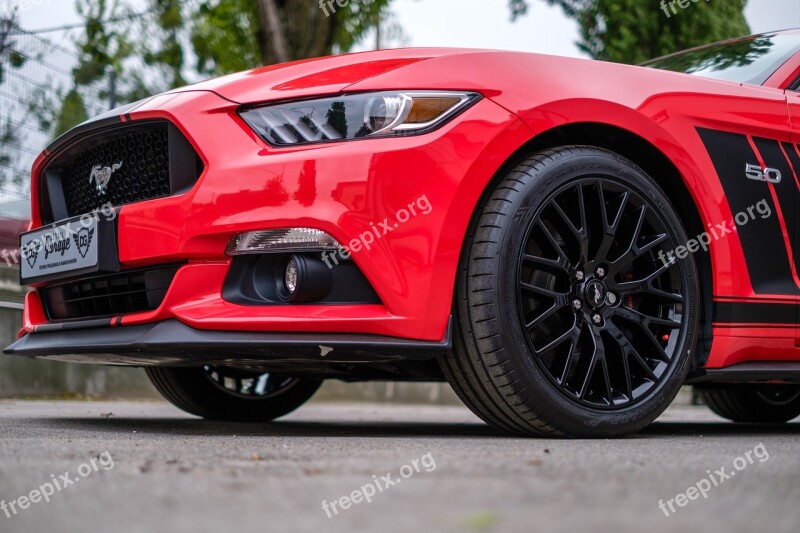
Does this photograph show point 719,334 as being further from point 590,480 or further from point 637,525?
point 637,525

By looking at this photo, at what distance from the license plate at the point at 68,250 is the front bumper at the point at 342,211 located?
250 mm

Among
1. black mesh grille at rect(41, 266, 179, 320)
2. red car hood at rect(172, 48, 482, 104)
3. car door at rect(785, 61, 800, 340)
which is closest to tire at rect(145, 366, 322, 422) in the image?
black mesh grille at rect(41, 266, 179, 320)

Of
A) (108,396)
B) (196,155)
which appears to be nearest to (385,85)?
(196,155)

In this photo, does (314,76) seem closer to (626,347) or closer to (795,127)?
(626,347)

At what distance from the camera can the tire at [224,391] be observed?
427 centimetres

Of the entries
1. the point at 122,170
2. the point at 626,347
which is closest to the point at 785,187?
the point at 626,347

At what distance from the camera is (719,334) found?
328cm

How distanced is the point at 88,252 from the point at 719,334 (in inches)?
85.4

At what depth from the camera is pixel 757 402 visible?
5129 mm

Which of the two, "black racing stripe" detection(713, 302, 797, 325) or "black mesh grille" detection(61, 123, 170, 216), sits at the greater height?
"black mesh grille" detection(61, 123, 170, 216)

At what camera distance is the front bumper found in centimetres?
273

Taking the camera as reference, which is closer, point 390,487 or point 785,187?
point 390,487

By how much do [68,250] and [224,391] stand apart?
128 cm

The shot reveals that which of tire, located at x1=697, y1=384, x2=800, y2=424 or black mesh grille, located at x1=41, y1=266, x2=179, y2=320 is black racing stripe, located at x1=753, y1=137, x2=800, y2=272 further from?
black mesh grille, located at x1=41, y1=266, x2=179, y2=320
